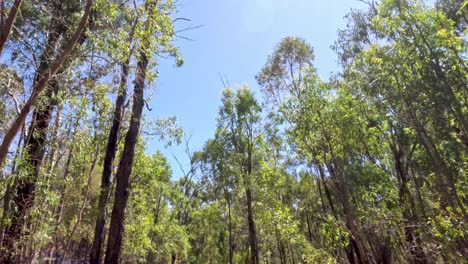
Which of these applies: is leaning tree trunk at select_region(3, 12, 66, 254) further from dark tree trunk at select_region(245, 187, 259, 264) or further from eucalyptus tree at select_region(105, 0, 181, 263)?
dark tree trunk at select_region(245, 187, 259, 264)

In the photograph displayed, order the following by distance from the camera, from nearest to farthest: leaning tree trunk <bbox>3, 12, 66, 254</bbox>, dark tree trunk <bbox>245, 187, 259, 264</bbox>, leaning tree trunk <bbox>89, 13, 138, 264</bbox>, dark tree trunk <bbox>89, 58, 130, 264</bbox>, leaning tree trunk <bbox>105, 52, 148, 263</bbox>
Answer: leaning tree trunk <bbox>3, 12, 66, 254</bbox> → leaning tree trunk <bbox>105, 52, 148, 263</bbox> → leaning tree trunk <bbox>89, 13, 138, 264</bbox> → dark tree trunk <bbox>89, 58, 130, 264</bbox> → dark tree trunk <bbox>245, 187, 259, 264</bbox>

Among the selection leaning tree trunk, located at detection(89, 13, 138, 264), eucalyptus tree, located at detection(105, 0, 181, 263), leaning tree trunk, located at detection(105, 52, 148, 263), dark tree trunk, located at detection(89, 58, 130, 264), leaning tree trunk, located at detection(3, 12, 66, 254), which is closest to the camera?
eucalyptus tree, located at detection(105, 0, 181, 263)

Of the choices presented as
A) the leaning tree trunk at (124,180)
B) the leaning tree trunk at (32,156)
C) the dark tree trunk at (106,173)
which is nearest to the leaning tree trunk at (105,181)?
the dark tree trunk at (106,173)

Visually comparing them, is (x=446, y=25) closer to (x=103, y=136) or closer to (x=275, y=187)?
(x=275, y=187)

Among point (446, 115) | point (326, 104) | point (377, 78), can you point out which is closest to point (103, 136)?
point (326, 104)

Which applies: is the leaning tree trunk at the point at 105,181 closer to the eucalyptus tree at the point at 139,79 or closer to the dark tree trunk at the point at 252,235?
the eucalyptus tree at the point at 139,79

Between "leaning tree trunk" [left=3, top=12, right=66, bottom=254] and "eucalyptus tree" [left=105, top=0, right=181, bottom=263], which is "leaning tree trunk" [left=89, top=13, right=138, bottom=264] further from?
"leaning tree trunk" [left=3, top=12, right=66, bottom=254]

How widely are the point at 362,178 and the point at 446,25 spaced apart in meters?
5.16

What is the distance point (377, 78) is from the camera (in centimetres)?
750

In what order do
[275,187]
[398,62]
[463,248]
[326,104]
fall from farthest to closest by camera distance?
[275,187] → [326,104] → [398,62] → [463,248]

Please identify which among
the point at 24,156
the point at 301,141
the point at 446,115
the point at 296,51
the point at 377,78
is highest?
the point at 296,51

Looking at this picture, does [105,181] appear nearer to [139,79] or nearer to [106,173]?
[106,173]

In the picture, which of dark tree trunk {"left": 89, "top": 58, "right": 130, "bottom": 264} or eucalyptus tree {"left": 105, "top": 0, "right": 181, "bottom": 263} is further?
dark tree trunk {"left": 89, "top": 58, "right": 130, "bottom": 264}

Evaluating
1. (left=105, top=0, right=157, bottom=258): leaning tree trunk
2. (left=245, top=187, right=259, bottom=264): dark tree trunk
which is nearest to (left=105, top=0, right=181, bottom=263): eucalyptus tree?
(left=105, top=0, right=157, bottom=258): leaning tree trunk
